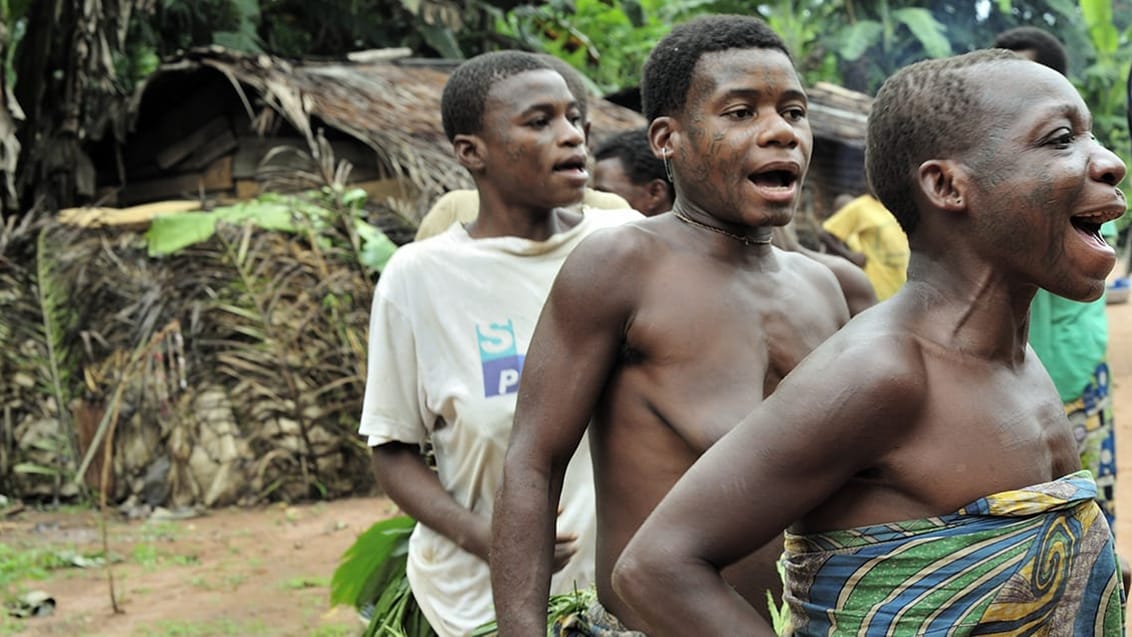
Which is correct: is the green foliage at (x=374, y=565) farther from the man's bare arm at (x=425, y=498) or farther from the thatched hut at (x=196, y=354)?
the thatched hut at (x=196, y=354)

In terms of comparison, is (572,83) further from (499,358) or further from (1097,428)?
(1097,428)

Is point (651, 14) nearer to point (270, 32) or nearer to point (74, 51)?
point (270, 32)

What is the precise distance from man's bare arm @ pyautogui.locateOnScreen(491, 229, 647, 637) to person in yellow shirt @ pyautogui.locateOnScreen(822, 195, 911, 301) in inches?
157

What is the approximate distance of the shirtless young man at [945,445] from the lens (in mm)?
1531

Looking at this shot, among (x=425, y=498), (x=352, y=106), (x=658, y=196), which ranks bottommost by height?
(x=352, y=106)

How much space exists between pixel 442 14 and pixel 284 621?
7403 millimetres

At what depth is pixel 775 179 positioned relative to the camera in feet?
7.14

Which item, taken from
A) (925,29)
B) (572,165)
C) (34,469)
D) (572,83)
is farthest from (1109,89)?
(572,165)

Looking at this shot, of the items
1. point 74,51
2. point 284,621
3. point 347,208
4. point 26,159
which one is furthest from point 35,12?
point 284,621

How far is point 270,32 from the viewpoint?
14531 millimetres

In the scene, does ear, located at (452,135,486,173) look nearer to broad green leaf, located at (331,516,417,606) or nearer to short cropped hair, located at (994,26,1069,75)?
broad green leaf, located at (331,516,417,606)

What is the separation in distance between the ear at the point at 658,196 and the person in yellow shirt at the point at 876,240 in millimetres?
2286

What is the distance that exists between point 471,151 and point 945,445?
5.45 feet

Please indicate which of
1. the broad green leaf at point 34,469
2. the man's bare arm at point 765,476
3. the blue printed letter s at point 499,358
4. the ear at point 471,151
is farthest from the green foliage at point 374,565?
the broad green leaf at point 34,469
